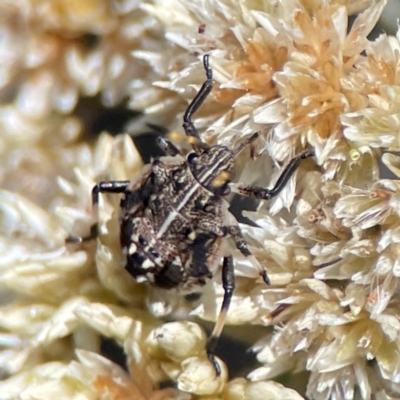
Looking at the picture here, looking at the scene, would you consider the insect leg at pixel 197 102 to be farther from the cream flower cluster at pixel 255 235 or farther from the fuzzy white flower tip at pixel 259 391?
the fuzzy white flower tip at pixel 259 391

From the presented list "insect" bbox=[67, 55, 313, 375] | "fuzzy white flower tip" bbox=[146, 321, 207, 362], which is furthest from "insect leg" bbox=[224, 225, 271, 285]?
"fuzzy white flower tip" bbox=[146, 321, 207, 362]

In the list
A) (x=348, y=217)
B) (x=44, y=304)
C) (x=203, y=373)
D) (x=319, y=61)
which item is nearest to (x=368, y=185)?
(x=348, y=217)

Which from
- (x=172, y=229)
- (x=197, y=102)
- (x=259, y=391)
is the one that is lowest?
(x=259, y=391)

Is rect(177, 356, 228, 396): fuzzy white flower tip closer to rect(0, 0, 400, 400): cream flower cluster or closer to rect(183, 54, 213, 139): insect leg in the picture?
rect(0, 0, 400, 400): cream flower cluster

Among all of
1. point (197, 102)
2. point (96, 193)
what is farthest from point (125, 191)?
point (197, 102)

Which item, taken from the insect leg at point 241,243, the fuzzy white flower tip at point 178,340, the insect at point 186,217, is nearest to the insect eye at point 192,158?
the insect at point 186,217

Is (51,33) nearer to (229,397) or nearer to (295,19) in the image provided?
(295,19)

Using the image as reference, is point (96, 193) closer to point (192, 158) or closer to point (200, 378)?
point (192, 158)
